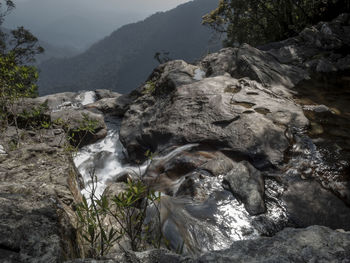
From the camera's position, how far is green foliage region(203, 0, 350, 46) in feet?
66.0

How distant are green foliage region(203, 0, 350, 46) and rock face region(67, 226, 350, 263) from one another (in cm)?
2269

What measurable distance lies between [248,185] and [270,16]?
2449cm

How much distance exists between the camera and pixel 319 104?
8164 mm

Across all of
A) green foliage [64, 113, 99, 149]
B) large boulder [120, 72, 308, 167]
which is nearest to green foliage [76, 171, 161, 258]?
green foliage [64, 113, 99, 149]

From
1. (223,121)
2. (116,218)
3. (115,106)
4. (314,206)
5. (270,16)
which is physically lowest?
(314,206)

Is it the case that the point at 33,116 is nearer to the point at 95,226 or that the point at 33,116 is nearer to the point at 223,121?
the point at 223,121

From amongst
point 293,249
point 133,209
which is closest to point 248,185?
point 133,209

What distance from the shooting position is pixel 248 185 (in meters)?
4.74

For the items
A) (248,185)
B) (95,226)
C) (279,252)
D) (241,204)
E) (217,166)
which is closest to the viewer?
(279,252)

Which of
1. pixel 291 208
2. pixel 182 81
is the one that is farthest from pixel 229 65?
pixel 291 208

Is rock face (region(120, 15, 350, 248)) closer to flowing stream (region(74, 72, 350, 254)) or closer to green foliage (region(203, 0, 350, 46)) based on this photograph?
flowing stream (region(74, 72, 350, 254))

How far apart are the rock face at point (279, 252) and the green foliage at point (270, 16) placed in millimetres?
22693

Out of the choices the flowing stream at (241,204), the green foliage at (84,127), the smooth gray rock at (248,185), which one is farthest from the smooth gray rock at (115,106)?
the smooth gray rock at (248,185)

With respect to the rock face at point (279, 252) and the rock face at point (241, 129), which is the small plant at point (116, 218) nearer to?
the rock face at point (279, 252)
